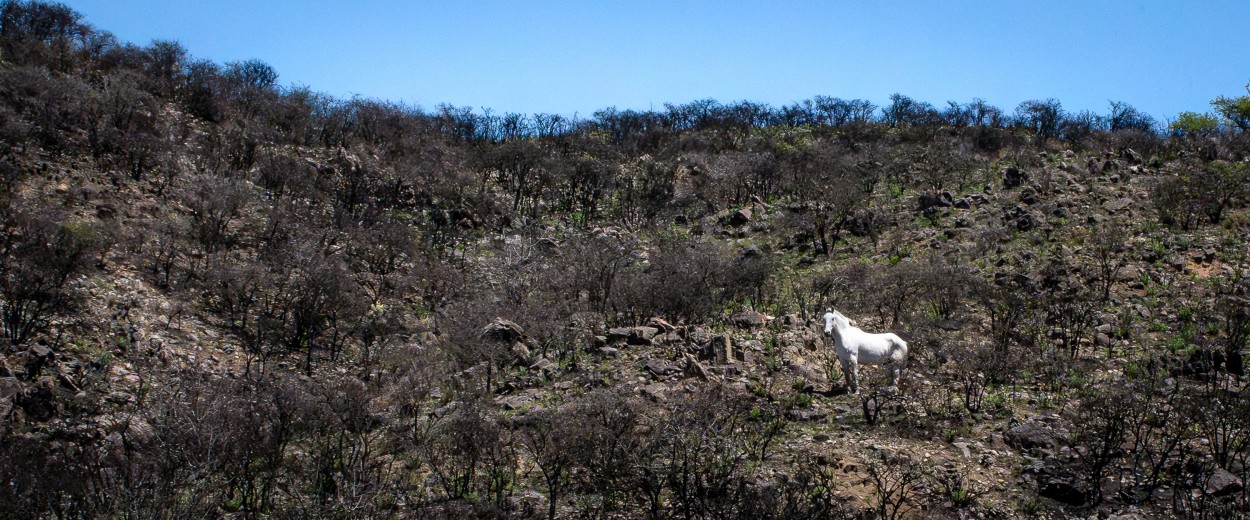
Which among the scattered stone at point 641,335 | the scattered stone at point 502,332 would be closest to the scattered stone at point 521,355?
the scattered stone at point 502,332

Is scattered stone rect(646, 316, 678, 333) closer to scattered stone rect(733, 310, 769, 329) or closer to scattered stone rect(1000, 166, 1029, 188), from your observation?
scattered stone rect(733, 310, 769, 329)

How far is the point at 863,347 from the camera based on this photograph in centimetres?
1376

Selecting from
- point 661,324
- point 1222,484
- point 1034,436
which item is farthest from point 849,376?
point 661,324

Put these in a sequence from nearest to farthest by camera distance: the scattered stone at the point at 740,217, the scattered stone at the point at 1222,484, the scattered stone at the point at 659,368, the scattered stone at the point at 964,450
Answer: the scattered stone at the point at 1222,484 → the scattered stone at the point at 964,450 → the scattered stone at the point at 659,368 → the scattered stone at the point at 740,217

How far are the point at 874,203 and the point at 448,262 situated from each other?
17.6 meters

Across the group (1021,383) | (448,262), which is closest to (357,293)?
(448,262)

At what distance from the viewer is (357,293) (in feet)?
71.5

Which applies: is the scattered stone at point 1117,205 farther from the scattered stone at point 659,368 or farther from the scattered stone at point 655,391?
the scattered stone at point 655,391

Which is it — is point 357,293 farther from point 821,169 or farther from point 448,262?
point 821,169

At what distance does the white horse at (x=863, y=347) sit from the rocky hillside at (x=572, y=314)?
83cm

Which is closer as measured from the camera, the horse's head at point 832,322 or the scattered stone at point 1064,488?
the scattered stone at point 1064,488

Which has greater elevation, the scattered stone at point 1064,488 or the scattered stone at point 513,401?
the scattered stone at point 513,401

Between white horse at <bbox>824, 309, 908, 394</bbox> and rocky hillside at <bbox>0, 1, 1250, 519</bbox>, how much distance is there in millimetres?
827

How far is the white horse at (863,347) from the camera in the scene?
541 inches
